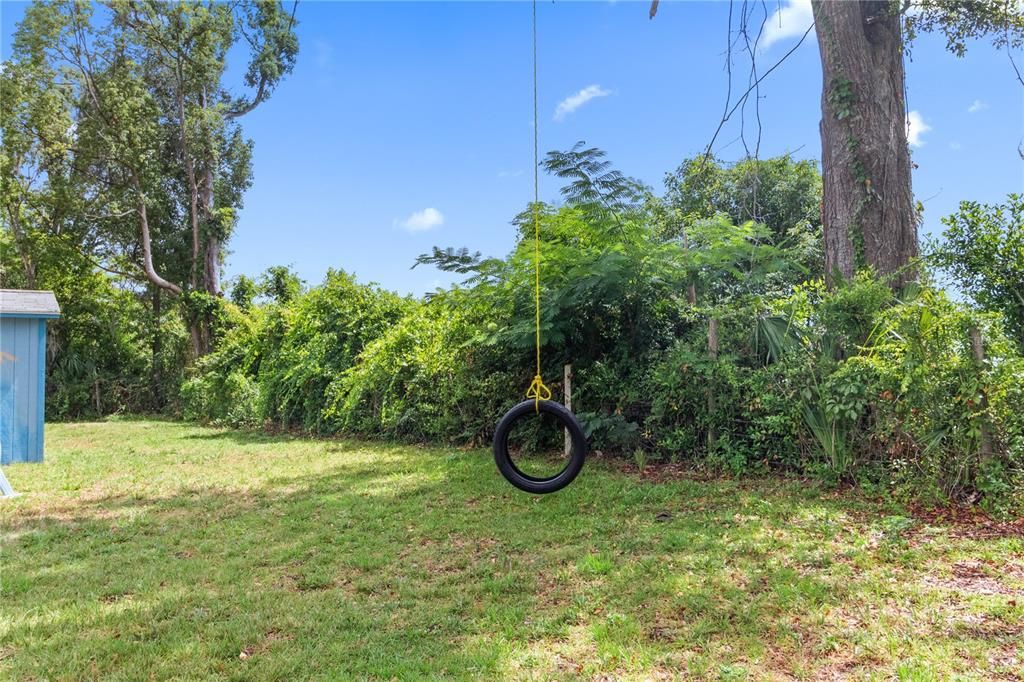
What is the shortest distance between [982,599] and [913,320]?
213 cm

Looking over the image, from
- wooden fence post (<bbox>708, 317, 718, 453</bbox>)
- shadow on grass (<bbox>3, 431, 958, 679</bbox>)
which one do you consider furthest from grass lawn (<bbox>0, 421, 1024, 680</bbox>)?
wooden fence post (<bbox>708, 317, 718, 453</bbox>)

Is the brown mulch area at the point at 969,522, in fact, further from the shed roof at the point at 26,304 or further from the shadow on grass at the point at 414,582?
the shed roof at the point at 26,304

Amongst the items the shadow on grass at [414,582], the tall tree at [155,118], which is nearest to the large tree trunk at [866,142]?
the shadow on grass at [414,582]

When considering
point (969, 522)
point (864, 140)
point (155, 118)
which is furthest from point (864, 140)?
point (155, 118)

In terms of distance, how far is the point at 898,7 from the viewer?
5.57m

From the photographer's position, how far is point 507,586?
312 cm

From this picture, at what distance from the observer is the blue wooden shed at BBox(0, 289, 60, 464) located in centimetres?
671

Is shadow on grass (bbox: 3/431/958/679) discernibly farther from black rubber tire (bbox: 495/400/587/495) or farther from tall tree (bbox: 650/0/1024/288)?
tall tree (bbox: 650/0/1024/288)

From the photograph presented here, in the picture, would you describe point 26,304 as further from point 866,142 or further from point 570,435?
point 866,142

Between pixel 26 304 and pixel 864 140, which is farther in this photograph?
pixel 26 304

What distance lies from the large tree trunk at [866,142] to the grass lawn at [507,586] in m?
2.45

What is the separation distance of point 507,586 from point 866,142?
209 inches

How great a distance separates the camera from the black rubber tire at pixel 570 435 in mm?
3525

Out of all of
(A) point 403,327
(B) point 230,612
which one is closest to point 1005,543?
(B) point 230,612
